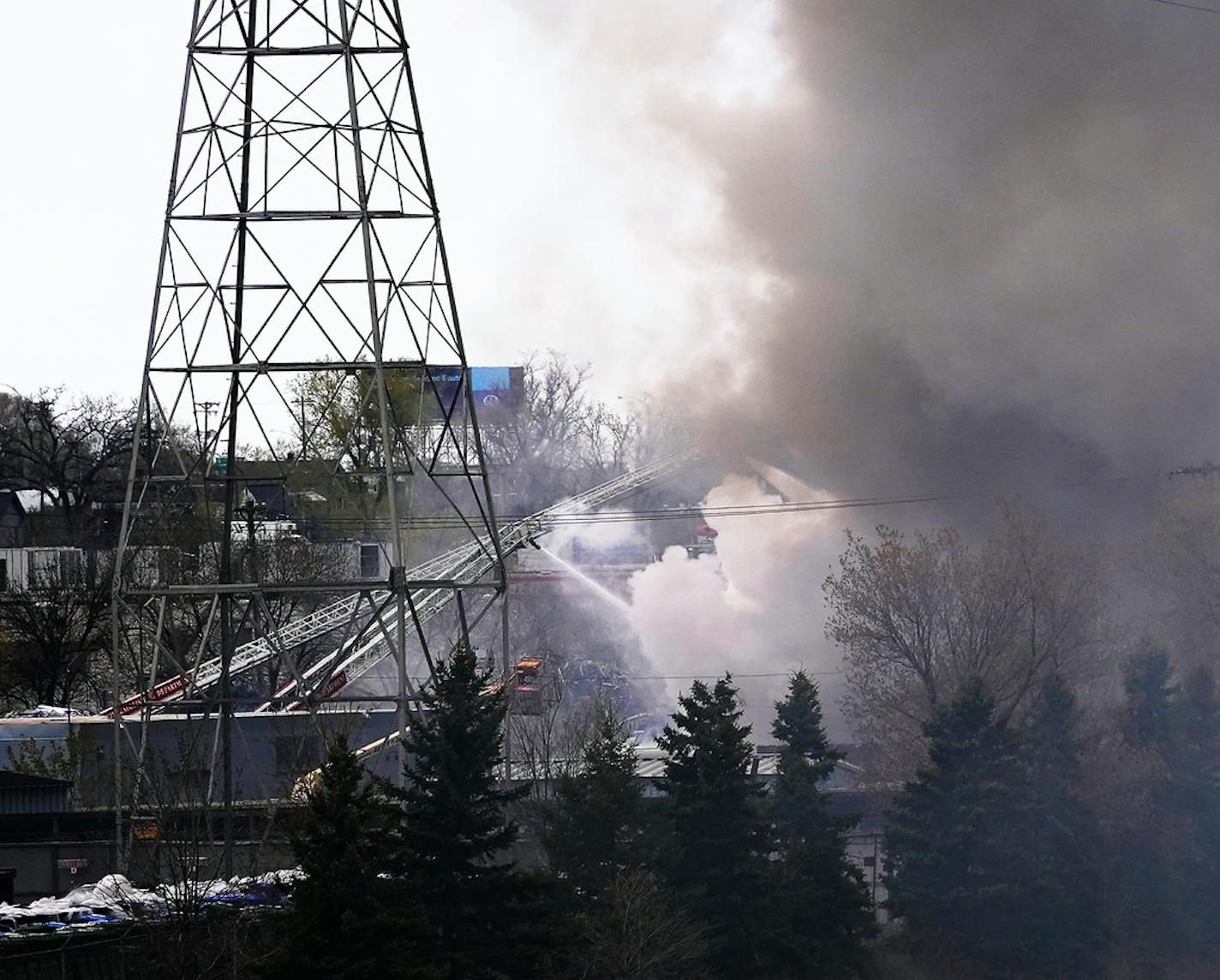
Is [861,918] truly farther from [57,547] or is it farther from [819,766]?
[57,547]

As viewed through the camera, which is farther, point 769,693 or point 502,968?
point 769,693

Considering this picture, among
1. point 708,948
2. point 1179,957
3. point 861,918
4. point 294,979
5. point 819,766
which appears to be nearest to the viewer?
point 294,979

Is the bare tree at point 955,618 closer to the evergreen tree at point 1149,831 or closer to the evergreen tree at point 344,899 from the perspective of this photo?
the evergreen tree at point 1149,831

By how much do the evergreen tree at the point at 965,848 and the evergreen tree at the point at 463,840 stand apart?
586 inches

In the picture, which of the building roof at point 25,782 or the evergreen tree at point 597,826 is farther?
the building roof at point 25,782

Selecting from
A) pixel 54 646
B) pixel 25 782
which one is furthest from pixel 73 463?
pixel 25 782

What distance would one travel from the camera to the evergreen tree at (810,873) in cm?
3419

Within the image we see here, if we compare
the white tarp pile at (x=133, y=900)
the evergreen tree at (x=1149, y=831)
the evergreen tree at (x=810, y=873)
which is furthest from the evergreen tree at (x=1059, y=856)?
the white tarp pile at (x=133, y=900)

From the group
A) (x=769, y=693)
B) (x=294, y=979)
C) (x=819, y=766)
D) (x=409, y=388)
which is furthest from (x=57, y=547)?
(x=294, y=979)

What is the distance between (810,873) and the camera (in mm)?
36250

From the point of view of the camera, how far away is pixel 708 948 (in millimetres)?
32062

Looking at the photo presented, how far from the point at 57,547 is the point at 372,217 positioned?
154ft

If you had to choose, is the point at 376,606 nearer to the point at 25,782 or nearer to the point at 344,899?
the point at 344,899

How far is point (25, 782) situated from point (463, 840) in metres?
13.9
